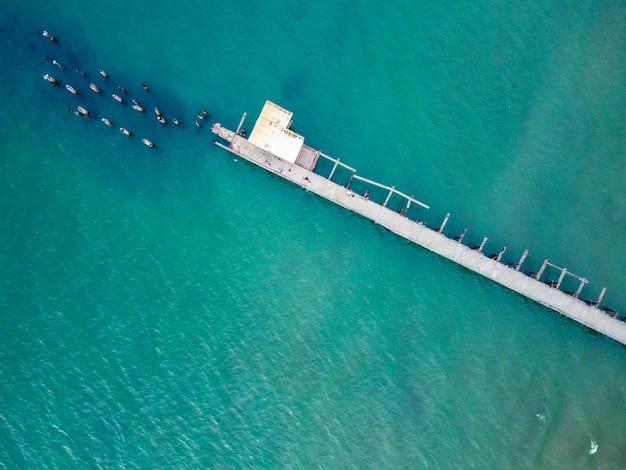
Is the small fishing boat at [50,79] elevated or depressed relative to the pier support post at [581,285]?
depressed

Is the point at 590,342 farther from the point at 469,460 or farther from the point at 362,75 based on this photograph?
the point at 362,75

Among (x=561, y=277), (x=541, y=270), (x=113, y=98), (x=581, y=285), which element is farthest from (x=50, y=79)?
(x=581, y=285)

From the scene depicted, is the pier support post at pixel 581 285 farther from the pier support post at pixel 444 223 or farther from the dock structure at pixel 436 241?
A: the pier support post at pixel 444 223

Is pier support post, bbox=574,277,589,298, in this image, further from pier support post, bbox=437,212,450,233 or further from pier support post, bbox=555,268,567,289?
pier support post, bbox=437,212,450,233

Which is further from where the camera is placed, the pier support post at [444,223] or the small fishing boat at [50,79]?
the small fishing boat at [50,79]

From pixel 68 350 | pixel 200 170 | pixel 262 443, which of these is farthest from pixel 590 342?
pixel 68 350

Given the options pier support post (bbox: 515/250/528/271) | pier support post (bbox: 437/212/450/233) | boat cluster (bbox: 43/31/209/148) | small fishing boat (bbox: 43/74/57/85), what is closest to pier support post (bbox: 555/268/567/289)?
pier support post (bbox: 515/250/528/271)

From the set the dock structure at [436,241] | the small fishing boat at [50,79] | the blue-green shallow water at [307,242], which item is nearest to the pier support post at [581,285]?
the dock structure at [436,241]
